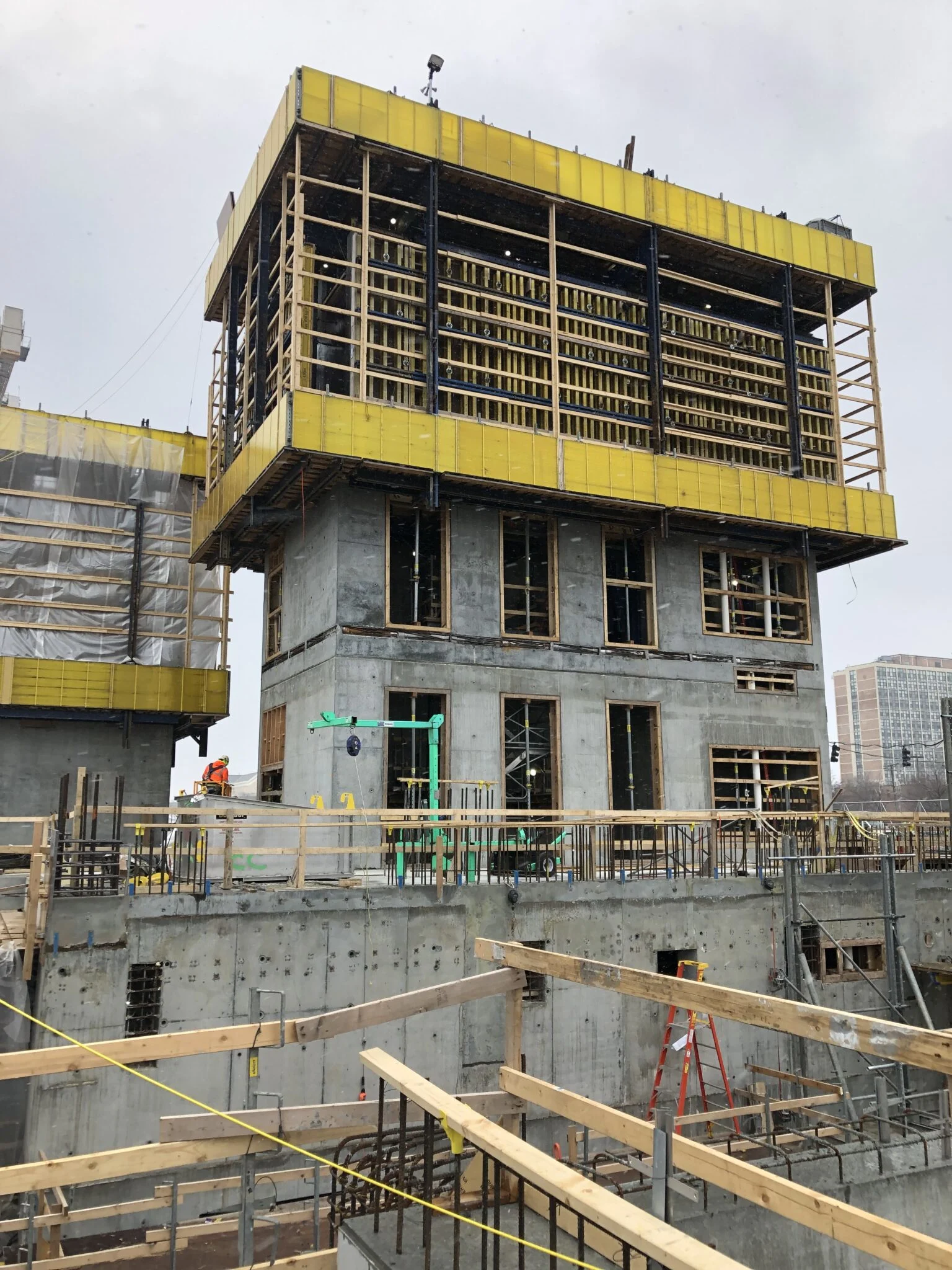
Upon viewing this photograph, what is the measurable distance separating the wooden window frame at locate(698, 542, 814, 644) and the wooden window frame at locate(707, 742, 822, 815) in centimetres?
295

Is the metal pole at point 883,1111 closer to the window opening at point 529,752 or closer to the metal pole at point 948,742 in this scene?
the metal pole at point 948,742

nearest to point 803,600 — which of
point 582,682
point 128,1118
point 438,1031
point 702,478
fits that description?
point 702,478

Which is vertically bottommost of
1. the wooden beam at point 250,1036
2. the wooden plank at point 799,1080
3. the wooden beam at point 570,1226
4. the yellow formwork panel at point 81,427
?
the wooden plank at point 799,1080

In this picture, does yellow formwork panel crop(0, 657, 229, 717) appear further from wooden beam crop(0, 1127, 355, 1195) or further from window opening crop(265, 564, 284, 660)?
wooden beam crop(0, 1127, 355, 1195)

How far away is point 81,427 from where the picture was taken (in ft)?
103

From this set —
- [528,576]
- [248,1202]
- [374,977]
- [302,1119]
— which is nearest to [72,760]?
[528,576]

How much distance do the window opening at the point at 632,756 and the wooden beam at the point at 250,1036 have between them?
17082 millimetres

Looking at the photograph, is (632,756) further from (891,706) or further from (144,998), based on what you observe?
(891,706)

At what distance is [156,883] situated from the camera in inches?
622

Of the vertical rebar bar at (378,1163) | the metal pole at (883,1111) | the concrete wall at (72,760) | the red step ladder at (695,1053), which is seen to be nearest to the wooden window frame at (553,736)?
the red step ladder at (695,1053)

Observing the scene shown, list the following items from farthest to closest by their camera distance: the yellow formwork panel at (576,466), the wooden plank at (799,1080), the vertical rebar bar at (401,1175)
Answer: the yellow formwork panel at (576,466), the wooden plank at (799,1080), the vertical rebar bar at (401,1175)

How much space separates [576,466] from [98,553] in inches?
633

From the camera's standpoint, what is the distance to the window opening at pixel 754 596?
27.4 m

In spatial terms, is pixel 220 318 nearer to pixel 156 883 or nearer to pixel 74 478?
pixel 74 478
